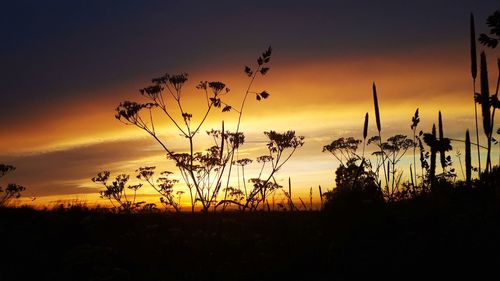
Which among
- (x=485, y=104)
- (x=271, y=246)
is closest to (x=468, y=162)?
(x=485, y=104)

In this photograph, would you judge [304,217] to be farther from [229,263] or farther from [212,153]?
[212,153]

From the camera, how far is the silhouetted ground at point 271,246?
265 inches

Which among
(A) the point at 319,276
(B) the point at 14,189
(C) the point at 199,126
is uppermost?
(C) the point at 199,126

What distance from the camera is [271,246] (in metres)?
7.96

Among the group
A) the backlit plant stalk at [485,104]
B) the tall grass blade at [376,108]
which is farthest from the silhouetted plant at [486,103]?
the tall grass blade at [376,108]

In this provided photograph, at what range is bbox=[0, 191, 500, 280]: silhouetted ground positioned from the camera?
6.72 meters

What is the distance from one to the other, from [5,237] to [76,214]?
7.51 feet

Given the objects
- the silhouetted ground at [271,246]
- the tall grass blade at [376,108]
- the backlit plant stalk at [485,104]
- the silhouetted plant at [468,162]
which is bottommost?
the silhouetted ground at [271,246]

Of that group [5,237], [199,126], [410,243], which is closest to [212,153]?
[199,126]

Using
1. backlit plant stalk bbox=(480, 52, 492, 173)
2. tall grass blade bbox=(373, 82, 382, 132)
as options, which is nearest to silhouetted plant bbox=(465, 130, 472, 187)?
backlit plant stalk bbox=(480, 52, 492, 173)

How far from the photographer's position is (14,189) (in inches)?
787

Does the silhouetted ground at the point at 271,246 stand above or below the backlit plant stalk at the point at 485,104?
below

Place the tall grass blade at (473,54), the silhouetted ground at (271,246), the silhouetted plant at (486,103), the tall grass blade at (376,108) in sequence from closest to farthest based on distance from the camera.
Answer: the silhouetted ground at (271,246) → the silhouetted plant at (486,103) → the tall grass blade at (473,54) → the tall grass blade at (376,108)

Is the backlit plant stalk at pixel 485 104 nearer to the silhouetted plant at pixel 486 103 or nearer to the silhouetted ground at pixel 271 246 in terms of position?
the silhouetted plant at pixel 486 103
